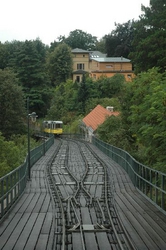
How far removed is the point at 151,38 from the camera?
4041cm

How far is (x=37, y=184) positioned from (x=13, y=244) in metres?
11.7

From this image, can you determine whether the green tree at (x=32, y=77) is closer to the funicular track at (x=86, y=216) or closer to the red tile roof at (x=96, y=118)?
the red tile roof at (x=96, y=118)

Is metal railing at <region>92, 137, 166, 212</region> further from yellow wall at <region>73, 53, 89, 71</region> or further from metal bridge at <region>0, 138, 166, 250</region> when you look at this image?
yellow wall at <region>73, 53, 89, 71</region>

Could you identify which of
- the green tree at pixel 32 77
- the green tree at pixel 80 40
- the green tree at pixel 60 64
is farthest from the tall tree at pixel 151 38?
the green tree at pixel 80 40

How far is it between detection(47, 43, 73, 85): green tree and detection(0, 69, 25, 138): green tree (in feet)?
120

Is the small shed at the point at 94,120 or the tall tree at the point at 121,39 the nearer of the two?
the small shed at the point at 94,120

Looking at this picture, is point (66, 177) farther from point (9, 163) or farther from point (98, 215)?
point (9, 163)

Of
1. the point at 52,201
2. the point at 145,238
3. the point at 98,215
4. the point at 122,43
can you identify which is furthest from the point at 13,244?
the point at 122,43

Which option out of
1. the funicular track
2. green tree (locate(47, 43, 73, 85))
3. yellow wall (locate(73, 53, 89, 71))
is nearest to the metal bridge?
the funicular track

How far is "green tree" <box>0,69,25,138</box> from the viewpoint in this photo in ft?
203

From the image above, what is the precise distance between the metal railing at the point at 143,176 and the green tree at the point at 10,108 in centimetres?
2054

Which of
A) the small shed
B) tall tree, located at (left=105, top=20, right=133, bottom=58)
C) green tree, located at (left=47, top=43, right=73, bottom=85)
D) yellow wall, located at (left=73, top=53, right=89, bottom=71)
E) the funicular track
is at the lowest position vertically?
the funicular track

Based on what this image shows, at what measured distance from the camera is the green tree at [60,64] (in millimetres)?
99875

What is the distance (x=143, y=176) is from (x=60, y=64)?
84586 mm
